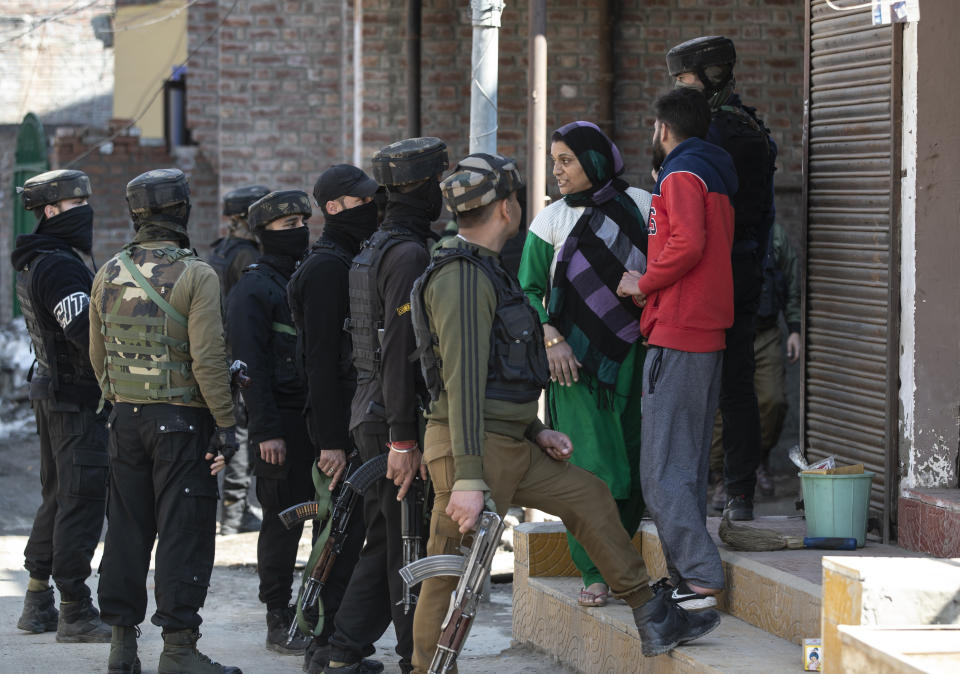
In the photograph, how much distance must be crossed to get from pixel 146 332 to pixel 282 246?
1027mm

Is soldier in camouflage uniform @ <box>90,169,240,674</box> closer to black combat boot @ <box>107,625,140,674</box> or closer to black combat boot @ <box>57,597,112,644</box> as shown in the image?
black combat boot @ <box>107,625,140,674</box>

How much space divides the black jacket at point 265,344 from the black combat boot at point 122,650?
0.96 m

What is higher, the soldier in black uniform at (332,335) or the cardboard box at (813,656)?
the soldier in black uniform at (332,335)

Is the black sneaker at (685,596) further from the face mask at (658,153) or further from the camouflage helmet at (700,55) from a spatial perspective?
the camouflage helmet at (700,55)

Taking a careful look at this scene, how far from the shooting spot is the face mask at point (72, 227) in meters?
5.86

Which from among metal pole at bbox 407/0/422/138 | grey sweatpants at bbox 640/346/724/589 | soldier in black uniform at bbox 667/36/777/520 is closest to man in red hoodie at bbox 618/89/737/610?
grey sweatpants at bbox 640/346/724/589

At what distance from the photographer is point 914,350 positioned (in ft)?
15.7

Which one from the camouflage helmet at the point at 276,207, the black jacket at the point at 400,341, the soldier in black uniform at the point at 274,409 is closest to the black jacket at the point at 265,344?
the soldier in black uniform at the point at 274,409

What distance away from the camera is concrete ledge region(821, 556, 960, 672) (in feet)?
11.5

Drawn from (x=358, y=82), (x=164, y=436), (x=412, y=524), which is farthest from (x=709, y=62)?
(x=358, y=82)

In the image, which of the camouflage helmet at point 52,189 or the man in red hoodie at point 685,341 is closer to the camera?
the man in red hoodie at point 685,341

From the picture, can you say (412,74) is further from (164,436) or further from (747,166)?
(164,436)

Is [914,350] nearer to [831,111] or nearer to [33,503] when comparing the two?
[831,111]

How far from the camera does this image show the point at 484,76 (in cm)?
651
